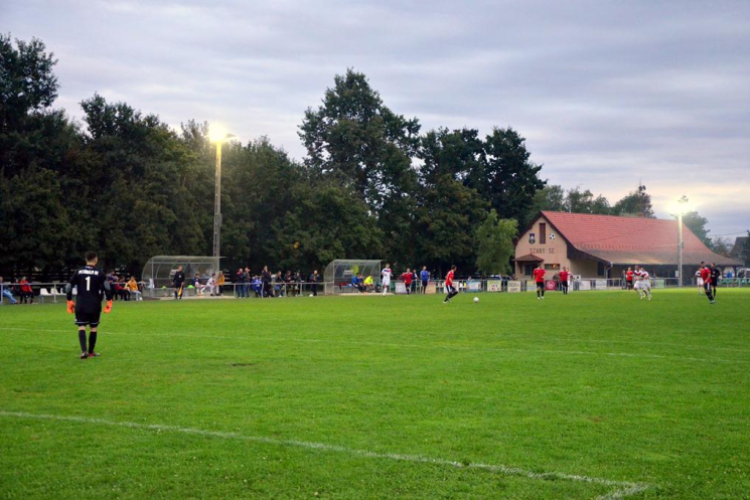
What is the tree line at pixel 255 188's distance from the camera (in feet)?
154

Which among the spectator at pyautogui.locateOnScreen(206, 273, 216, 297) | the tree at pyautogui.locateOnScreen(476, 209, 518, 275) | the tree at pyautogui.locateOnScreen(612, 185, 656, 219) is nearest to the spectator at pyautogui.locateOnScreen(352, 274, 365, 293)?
the spectator at pyautogui.locateOnScreen(206, 273, 216, 297)

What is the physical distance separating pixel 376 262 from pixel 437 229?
21.8 meters

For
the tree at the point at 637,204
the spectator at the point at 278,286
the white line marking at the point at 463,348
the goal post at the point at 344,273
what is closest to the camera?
the white line marking at the point at 463,348

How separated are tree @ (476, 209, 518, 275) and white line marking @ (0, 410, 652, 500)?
67404mm

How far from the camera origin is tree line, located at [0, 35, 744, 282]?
4706 centimetres

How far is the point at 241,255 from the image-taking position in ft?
209

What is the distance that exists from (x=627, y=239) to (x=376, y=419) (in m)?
82.0

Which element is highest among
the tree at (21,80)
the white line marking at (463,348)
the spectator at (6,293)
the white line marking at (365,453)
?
the tree at (21,80)

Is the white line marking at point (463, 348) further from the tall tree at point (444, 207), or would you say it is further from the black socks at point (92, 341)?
the tall tree at point (444, 207)

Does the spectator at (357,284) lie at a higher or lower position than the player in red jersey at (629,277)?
lower

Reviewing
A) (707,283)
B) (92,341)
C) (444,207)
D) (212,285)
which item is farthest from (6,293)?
(444,207)

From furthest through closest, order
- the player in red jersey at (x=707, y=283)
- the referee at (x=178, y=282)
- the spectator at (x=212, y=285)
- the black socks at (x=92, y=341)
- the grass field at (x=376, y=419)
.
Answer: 1. the spectator at (x=212, y=285)
2. the referee at (x=178, y=282)
3. the player in red jersey at (x=707, y=283)
4. the black socks at (x=92, y=341)
5. the grass field at (x=376, y=419)

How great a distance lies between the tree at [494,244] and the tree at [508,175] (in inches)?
521

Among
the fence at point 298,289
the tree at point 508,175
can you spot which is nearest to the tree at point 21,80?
the fence at point 298,289
